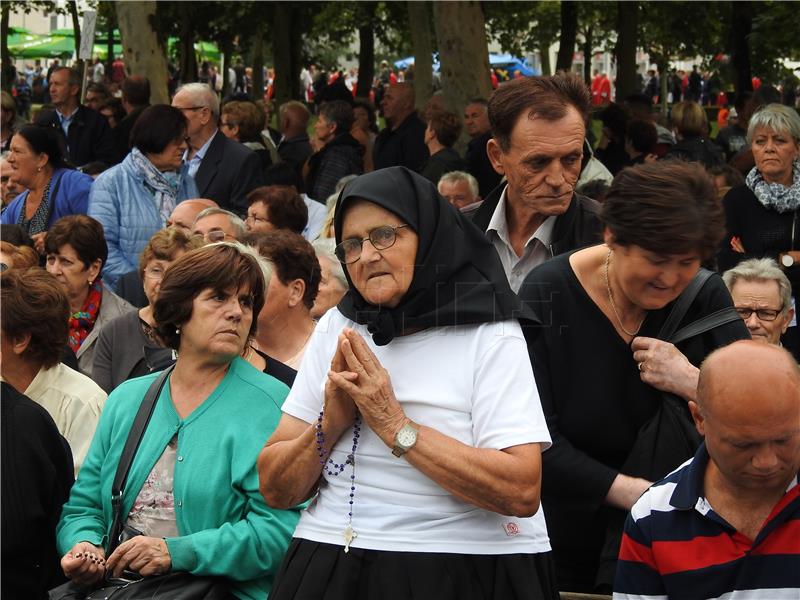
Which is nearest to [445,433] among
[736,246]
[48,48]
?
[736,246]

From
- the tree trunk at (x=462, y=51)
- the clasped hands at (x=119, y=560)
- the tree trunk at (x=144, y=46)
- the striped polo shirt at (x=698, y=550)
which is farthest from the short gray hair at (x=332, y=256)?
the tree trunk at (x=144, y=46)

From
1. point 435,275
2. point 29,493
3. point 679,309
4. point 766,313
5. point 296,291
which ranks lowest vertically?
point 29,493

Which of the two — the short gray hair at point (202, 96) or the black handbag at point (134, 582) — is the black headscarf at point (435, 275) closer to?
the black handbag at point (134, 582)

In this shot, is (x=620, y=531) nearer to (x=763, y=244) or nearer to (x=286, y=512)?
(x=286, y=512)

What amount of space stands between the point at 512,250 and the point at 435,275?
1.59 m

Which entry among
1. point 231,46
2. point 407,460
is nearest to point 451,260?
point 407,460

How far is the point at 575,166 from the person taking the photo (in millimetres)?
4820

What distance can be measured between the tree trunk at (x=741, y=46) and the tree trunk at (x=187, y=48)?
15.3 meters

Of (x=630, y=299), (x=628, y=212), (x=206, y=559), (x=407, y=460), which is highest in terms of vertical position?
(x=628, y=212)

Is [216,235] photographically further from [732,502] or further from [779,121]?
[732,502]

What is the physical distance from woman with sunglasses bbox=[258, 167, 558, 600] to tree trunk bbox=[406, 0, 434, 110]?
19.0 m

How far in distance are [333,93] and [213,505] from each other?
52.7ft

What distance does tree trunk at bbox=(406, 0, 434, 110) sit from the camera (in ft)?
73.7

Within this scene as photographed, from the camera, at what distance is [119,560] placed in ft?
14.1
